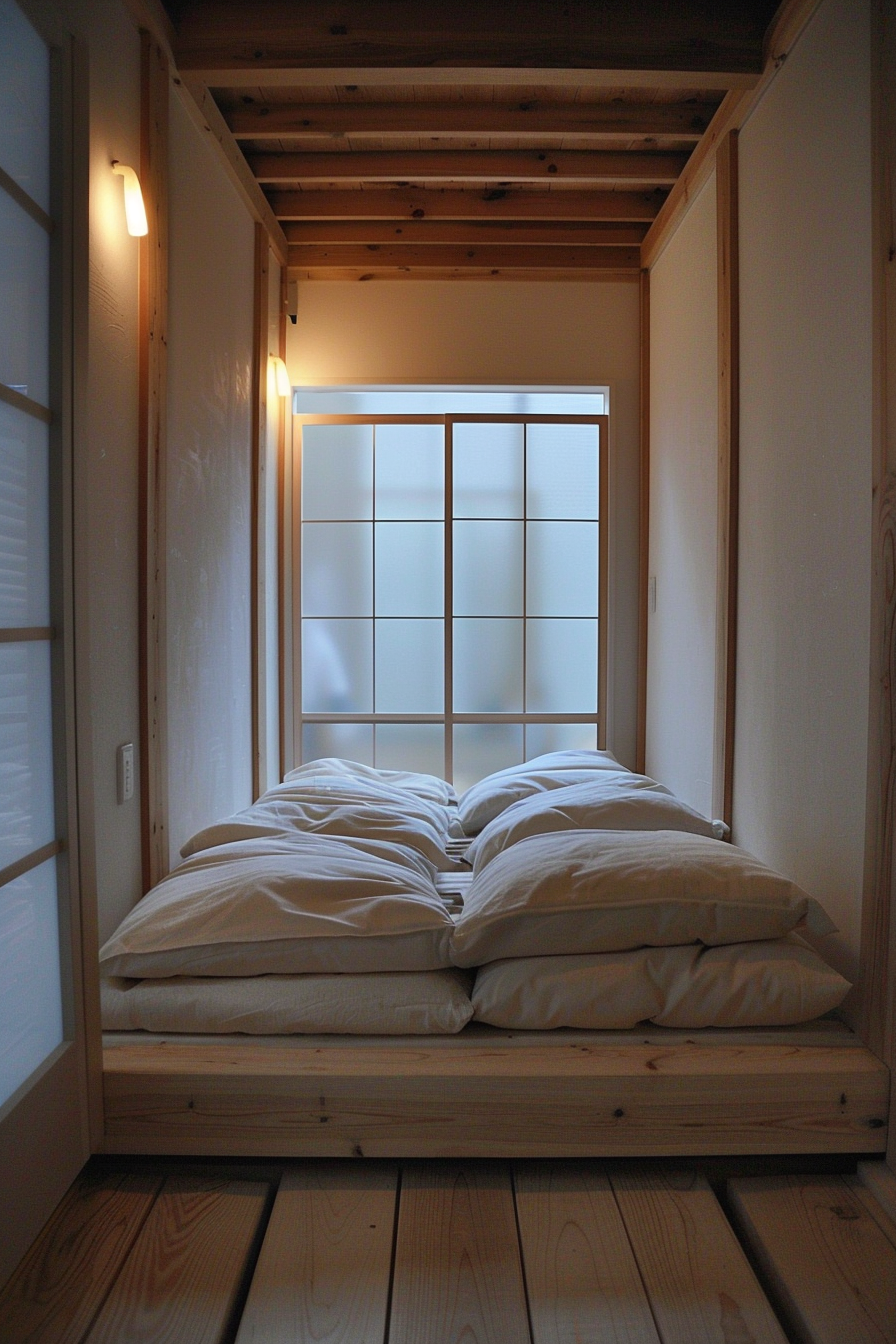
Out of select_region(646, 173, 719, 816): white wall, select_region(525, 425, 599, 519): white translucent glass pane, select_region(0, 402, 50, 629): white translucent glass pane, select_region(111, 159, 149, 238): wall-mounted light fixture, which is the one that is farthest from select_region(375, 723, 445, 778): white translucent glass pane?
select_region(0, 402, 50, 629): white translucent glass pane

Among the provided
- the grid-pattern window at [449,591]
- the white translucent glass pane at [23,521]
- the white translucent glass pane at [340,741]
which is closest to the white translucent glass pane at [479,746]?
the grid-pattern window at [449,591]

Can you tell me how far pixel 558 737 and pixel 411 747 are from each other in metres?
0.65

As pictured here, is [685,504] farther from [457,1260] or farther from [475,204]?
[457,1260]

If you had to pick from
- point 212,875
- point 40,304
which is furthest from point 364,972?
point 40,304

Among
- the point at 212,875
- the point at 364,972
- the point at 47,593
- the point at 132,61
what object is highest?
the point at 132,61

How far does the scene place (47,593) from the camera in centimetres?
131

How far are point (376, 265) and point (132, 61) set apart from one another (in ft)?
5.34

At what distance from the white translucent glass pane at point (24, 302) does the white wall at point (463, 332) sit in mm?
2369

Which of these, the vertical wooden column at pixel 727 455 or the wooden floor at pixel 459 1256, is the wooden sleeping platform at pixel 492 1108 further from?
the vertical wooden column at pixel 727 455


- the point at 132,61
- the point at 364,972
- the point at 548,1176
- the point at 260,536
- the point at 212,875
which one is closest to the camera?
the point at 548,1176

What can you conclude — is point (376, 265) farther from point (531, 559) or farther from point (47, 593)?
point (47, 593)

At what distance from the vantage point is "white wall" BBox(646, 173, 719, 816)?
104 inches

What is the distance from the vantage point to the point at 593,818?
7.43 feet

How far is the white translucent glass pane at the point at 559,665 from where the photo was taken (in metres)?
3.72
